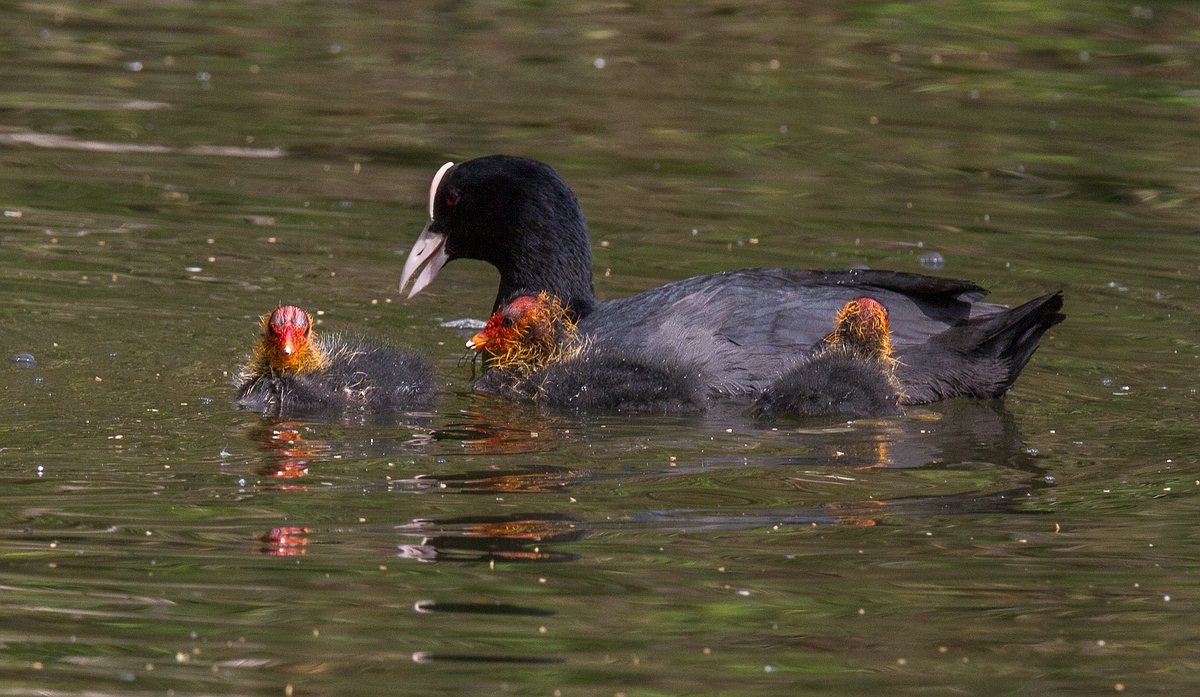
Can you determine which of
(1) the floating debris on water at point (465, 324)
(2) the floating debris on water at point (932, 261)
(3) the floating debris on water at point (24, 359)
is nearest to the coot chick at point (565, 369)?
(1) the floating debris on water at point (465, 324)

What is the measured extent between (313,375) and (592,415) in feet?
3.74

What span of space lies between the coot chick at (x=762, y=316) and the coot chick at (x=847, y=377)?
15cm

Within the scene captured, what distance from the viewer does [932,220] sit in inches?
455

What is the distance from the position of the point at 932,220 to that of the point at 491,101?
4.10 metres

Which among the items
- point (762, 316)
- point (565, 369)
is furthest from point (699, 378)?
point (565, 369)

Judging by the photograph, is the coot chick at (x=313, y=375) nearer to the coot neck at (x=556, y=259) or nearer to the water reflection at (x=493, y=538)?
the coot neck at (x=556, y=259)

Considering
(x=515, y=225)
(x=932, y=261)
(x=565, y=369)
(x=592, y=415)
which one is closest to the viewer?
(x=592, y=415)

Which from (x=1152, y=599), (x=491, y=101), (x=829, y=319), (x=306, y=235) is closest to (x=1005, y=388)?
(x=829, y=319)

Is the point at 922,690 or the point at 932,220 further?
the point at 932,220

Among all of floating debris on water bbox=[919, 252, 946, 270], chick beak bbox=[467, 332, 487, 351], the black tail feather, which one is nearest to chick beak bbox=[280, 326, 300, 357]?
chick beak bbox=[467, 332, 487, 351]

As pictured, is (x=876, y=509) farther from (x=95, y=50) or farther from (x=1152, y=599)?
(x=95, y=50)

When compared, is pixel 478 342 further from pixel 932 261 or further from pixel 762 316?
pixel 932 261

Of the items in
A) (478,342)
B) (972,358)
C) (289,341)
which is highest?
(289,341)

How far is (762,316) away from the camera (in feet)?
26.1
